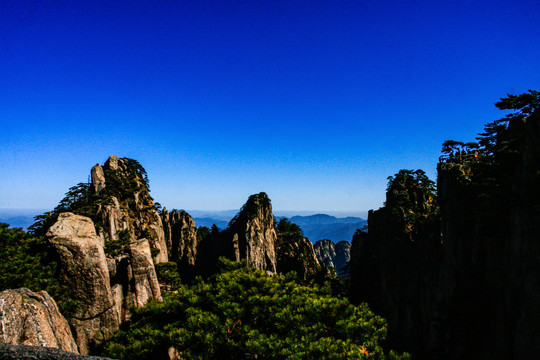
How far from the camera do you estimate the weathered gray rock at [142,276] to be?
2571 centimetres

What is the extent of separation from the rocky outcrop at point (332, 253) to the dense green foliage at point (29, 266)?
128m

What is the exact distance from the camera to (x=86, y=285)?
877 inches

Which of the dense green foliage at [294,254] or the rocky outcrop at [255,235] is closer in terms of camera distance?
the rocky outcrop at [255,235]

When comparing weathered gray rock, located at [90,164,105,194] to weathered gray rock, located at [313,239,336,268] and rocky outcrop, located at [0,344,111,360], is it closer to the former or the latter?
rocky outcrop, located at [0,344,111,360]

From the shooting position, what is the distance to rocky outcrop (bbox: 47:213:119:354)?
2181cm

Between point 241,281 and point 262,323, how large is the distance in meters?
3.88

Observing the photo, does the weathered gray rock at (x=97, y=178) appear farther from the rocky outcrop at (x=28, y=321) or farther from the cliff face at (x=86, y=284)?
the rocky outcrop at (x=28, y=321)

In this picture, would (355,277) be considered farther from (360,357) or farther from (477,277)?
(360,357)

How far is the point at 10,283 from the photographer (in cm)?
1994

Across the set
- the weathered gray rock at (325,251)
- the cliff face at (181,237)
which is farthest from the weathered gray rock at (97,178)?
the weathered gray rock at (325,251)

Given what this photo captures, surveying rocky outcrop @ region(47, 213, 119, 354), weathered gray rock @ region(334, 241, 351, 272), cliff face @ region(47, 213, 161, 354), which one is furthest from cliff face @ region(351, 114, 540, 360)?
weathered gray rock @ region(334, 241, 351, 272)

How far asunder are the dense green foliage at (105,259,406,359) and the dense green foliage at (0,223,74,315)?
275 inches

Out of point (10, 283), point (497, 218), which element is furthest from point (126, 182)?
point (497, 218)

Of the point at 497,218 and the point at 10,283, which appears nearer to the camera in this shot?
the point at 10,283
